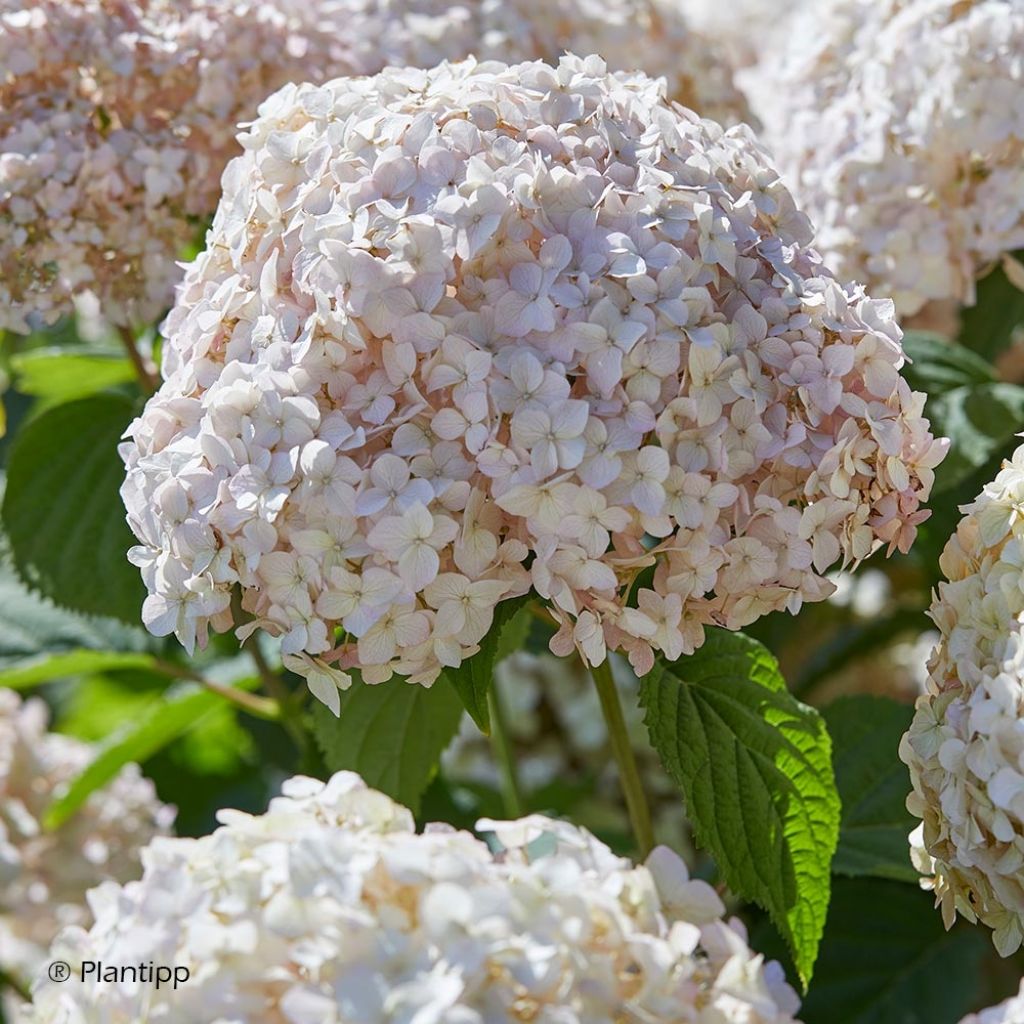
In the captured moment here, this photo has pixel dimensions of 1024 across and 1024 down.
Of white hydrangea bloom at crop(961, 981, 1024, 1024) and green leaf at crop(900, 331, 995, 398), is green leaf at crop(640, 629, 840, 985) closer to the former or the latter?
white hydrangea bloom at crop(961, 981, 1024, 1024)

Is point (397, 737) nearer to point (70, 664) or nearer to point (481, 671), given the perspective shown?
point (481, 671)

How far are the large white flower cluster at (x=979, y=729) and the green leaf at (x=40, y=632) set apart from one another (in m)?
0.82

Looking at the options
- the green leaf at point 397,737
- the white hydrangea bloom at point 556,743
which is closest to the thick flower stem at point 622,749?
the green leaf at point 397,737

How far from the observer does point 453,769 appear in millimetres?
1879

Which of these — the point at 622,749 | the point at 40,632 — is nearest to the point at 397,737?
the point at 622,749

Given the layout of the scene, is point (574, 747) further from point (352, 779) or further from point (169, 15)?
point (352, 779)

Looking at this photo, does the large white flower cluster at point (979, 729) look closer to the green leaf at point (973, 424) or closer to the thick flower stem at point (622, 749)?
the thick flower stem at point (622, 749)

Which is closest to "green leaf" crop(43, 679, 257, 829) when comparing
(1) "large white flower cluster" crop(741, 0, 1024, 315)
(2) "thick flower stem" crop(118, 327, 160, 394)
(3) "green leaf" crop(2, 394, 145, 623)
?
(3) "green leaf" crop(2, 394, 145, 623)

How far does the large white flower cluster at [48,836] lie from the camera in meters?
1.32

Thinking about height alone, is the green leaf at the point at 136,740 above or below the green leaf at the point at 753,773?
below

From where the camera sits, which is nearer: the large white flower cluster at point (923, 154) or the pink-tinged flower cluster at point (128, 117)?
the pink-tinged flower cluster at point (128, 117)

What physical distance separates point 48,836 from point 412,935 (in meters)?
0.91

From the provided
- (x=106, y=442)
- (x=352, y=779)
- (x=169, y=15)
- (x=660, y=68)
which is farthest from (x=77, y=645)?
(x=352, y=779)

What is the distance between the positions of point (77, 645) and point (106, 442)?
30cm
